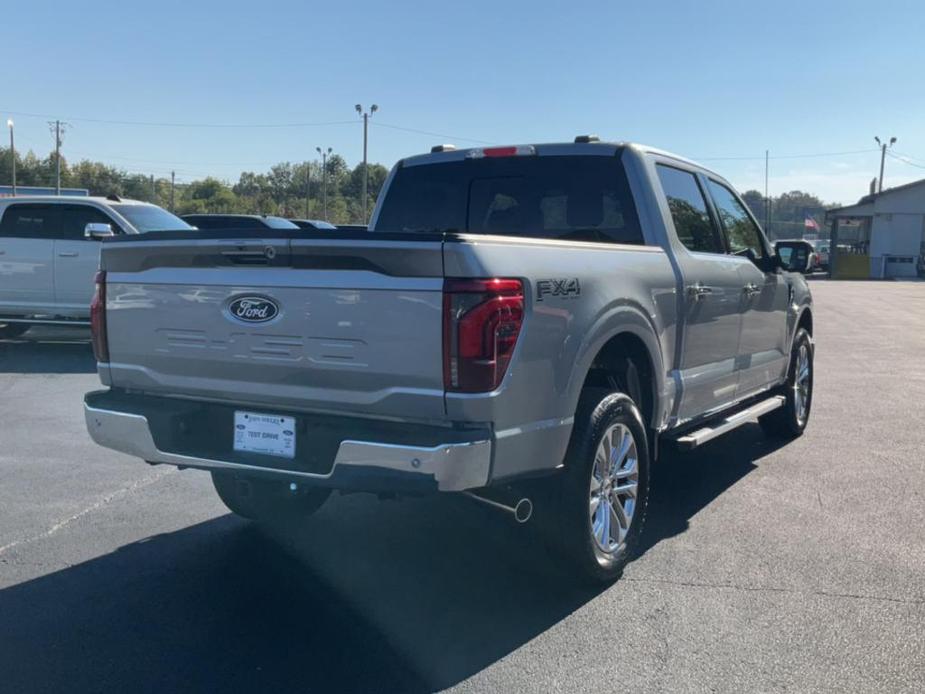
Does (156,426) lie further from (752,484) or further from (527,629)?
(752,484)

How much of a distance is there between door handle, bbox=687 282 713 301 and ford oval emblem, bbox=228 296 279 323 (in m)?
2.50

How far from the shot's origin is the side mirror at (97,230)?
1191 centimetres

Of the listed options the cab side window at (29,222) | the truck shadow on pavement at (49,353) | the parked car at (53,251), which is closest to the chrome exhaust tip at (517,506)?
the truck shadow on pavement at (49,353)

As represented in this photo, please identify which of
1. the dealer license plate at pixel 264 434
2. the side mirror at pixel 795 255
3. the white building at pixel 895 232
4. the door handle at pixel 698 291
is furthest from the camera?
the white building at pixel 895 232

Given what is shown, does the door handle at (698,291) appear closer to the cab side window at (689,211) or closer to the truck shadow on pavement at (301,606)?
the cab side window at (689,211)

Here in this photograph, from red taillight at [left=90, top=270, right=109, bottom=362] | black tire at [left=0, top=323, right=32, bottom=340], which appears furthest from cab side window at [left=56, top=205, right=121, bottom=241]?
red taillight at [left=90, top=270, right=109, bottom=362]

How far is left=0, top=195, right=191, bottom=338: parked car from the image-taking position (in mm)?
12977

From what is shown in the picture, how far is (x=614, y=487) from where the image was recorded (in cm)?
476

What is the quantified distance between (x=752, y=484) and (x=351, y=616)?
133 inches

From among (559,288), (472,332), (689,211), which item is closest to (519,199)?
(689,211)

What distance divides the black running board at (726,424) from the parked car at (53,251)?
8.75 meters

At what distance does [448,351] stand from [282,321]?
2.52 feet

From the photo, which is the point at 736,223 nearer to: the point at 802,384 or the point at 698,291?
the point at 698,291

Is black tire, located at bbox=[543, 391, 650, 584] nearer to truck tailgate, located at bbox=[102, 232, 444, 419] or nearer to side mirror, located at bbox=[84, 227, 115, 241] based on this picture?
truck tailgate, located at bbox=[102, 232, 444, 419]
